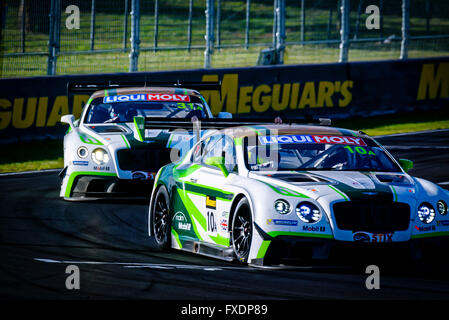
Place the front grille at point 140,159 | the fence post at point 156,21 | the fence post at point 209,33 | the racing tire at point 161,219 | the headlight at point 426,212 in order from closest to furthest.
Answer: the headlight at point 426,212 < the racing tire at point 161,219 < the front grille at point 140,159 < the fence post at point 156,21 < the fence post at point 209,33

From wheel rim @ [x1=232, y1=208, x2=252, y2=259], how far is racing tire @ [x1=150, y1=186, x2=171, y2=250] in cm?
143


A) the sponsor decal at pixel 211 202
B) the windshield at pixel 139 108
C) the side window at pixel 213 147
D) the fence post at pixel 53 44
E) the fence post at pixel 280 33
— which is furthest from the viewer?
the fence post at pixel 280 33

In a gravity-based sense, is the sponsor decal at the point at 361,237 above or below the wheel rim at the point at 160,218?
above

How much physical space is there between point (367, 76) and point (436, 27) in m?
3.68

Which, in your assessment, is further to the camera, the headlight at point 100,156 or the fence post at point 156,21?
the fence post at point 156,21

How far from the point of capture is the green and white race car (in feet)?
27.3

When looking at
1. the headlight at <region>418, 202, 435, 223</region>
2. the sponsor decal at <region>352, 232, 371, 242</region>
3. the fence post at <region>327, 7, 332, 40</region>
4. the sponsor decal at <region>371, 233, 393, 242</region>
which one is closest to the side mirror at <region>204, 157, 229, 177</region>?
the sponsor decal at <region>352, 232, 371, 242</region>

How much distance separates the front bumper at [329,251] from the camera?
326 inches

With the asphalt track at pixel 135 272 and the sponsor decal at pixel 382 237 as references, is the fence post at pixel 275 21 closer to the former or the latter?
the asphalt track at pixel 135 272

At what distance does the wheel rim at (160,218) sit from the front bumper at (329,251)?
6.79 feet

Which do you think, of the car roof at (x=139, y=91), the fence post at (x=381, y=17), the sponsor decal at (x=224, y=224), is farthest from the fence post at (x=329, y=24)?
the sponsor decal at (x=224, y=224)

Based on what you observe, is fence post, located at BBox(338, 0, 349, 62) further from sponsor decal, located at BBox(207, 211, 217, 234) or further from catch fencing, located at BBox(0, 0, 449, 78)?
sponsor decal, located at BBox(207, 211, 217, 234)
